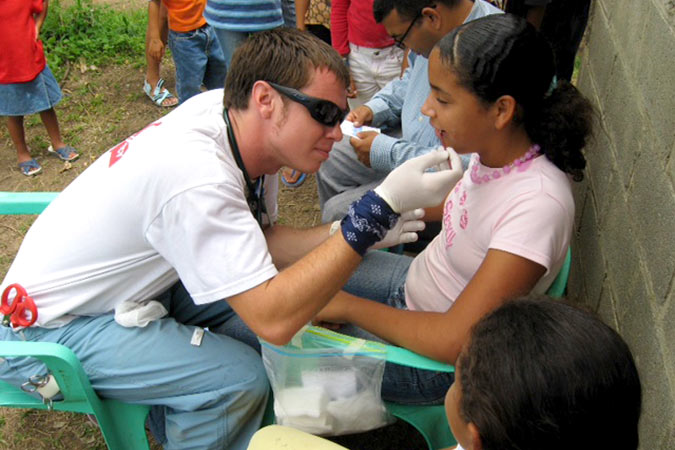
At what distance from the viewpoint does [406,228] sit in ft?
6.44

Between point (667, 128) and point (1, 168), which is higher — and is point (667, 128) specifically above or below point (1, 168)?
above

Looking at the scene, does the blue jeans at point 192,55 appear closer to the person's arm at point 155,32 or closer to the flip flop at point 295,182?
the person's arm at point 155,32

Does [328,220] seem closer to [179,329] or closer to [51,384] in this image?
[179,329]

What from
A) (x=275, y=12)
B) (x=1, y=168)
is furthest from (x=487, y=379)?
(x=1, y=168)

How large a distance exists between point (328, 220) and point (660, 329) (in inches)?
56.5

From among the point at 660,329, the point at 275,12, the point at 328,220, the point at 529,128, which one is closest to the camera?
the point at 660,329

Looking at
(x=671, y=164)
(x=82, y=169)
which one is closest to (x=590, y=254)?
(x=671, y=164)

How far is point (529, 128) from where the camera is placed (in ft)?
5.56

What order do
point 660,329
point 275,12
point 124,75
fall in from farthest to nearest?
point 124,75 < point 275,12 < point 660,329

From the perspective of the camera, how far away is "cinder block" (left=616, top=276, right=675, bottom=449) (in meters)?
1.42

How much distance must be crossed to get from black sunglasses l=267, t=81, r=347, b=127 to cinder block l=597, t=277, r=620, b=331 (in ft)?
3.33

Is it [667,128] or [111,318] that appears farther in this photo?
[111,318]

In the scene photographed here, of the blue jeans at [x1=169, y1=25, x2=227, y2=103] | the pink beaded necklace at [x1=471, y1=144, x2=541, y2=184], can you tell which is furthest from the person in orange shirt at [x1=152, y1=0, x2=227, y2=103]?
the pink beaded necklace at [x1=471, y1=144, x2=541, y2=184]

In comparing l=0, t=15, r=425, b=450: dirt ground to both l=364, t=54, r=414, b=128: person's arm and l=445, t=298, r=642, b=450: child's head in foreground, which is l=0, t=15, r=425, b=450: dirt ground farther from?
l=445, t=298, r=642, b=450: child's head in foreground
